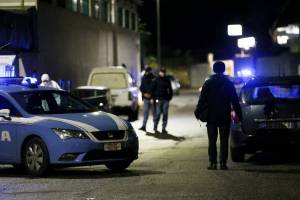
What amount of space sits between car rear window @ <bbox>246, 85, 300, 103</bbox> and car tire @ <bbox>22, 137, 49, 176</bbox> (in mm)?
3653

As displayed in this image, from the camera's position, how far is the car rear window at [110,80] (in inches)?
1001

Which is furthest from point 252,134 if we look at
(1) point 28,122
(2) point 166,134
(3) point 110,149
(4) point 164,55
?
(4) point 164,55

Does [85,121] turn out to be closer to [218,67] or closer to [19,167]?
[19,167]

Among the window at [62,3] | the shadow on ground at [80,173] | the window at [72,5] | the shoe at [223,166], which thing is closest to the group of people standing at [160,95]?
the shadow on ground at [80,173]

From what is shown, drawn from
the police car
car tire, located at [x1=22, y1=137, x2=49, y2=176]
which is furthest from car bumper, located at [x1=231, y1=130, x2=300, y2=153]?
car tire, located at [x1=22, y1=137, x2=49, y2=176]

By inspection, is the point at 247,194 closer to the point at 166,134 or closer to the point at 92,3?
the point at 166,134

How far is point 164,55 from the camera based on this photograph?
3113 inches

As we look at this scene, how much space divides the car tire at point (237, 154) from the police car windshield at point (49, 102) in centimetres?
257

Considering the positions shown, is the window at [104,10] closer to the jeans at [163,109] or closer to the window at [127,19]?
the window at [127,19]

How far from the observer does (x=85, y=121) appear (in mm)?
11750

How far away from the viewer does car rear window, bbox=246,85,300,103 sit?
41.6ft

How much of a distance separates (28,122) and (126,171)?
180 centimetres

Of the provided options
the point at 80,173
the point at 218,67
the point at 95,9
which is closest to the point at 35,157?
the point at 80,173

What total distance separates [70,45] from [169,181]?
19647 mm
